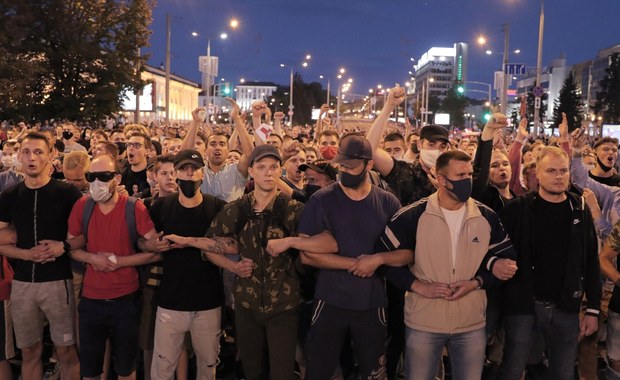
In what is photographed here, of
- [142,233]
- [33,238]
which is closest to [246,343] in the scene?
[142,233]

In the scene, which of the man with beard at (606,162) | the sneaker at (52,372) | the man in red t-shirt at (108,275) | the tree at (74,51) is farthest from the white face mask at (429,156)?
the tree at (74,51)

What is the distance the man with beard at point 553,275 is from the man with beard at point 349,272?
1176 mm

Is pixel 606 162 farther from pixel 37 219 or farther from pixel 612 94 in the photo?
pixel 612 94

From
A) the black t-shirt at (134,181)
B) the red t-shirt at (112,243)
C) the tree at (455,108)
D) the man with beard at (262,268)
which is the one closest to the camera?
the man with beard at (262,268)

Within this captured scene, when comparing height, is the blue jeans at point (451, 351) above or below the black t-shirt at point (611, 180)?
below

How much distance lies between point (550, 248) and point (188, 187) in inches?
124

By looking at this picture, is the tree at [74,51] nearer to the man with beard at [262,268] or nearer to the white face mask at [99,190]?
the white face mask at [99,190]

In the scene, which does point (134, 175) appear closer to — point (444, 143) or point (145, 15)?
point (444, 143)

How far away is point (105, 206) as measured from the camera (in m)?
5.38

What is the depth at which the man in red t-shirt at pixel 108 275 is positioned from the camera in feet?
17.0

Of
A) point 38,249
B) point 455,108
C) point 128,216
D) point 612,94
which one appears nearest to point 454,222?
point 128,216

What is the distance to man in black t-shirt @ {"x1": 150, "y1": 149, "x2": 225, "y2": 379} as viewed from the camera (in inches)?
202

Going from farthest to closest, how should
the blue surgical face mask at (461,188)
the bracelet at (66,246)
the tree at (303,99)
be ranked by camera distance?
the tree at (303,99) → the bracelet at (66,246) → the blue surgical face mask at (461,188)

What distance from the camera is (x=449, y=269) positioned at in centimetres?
461
